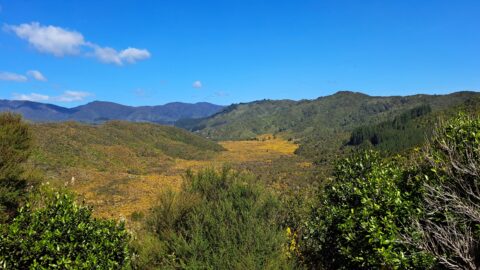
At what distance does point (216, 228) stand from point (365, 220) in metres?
4.90

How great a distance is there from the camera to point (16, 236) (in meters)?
10.5

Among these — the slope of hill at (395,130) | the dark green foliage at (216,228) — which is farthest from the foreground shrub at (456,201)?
the slope of hill at (395,130)

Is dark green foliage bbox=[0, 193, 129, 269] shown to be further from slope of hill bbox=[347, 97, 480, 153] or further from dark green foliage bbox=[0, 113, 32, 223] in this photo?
slope of hill bbox=[347, 97, 480, 153]

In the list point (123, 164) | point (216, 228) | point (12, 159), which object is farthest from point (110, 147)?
point (216, 228)

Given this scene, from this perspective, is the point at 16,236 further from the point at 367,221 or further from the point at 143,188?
the point at 143,188

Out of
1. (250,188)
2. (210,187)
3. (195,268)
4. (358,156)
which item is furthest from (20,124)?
(358,156)

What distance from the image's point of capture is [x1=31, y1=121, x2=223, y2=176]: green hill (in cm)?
8044

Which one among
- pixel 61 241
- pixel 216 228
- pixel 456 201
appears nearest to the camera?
pixel 456 201

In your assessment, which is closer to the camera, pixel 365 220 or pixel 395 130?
pixel 365 220

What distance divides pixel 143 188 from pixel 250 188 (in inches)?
1673

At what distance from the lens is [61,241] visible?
10.7 meters

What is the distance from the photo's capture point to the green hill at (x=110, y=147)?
264 ft

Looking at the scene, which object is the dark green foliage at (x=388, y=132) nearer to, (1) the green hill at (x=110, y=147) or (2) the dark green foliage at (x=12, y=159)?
(1) the green hill at (x=110, y=147)

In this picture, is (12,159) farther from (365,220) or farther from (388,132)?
(388,132)
